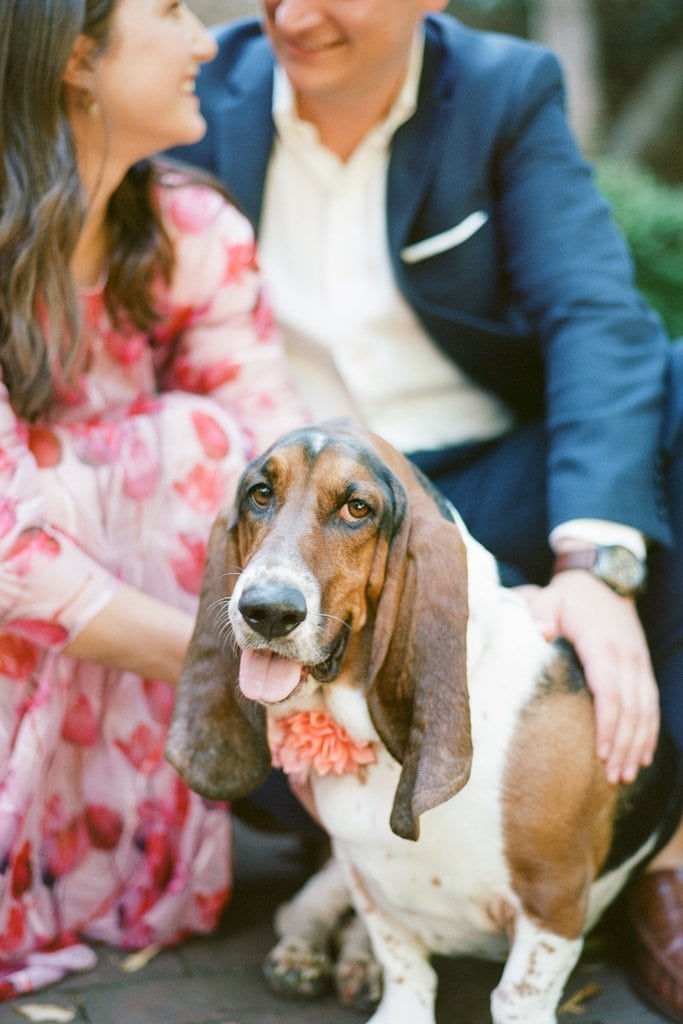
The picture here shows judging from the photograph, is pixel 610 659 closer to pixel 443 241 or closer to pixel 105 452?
pixel 105 452

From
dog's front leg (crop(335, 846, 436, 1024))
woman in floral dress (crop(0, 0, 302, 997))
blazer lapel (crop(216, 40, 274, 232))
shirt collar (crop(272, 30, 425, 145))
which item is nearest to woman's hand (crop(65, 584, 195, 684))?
woman in floral dress (crop(0, 0, 302, 997))

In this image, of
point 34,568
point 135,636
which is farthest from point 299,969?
point 34,568

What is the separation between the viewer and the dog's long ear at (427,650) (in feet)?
7.71

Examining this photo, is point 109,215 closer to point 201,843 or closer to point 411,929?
point 201,843

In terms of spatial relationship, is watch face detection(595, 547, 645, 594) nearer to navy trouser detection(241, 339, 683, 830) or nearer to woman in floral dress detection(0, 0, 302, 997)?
navy trouser detection(241, 339, 683, 830)

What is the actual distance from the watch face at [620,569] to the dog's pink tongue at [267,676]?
0.94m

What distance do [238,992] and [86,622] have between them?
3.26 feet

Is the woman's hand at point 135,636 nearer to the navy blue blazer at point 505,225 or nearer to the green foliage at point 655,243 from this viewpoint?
the navy blue blazer at point 505,225

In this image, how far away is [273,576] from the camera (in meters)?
2.21

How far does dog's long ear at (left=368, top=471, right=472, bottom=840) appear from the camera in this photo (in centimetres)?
235

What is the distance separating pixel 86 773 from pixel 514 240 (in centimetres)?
194

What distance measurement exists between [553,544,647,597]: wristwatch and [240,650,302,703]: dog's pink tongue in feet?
3.05

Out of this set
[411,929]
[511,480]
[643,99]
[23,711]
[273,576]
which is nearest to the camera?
[273,576]

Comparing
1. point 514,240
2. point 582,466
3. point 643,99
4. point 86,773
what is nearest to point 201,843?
point 86,773
